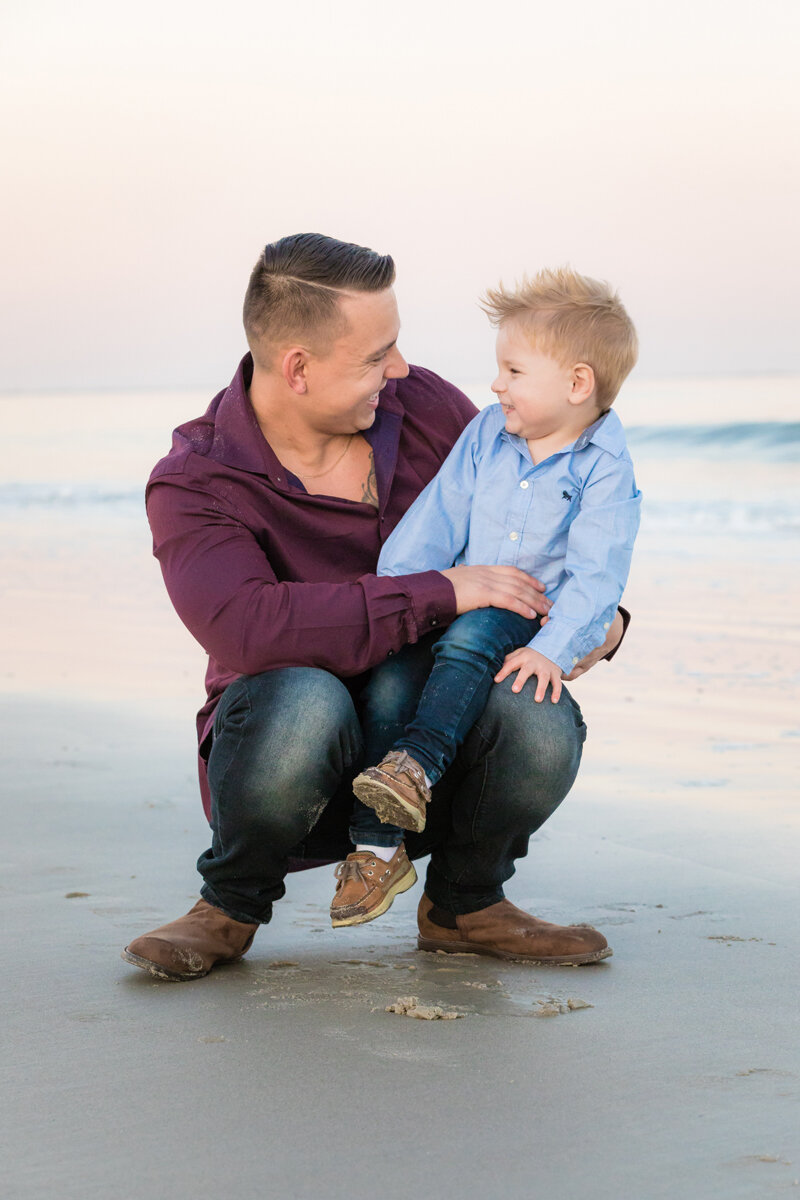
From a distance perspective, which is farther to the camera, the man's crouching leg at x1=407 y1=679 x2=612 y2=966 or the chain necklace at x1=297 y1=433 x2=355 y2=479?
the chain necklace at x1=297 y1=433 x2=355 y2=479

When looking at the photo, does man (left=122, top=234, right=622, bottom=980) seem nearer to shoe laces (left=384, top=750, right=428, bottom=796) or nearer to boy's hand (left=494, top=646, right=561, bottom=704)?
boy's hand (left=494, top=646, right=561, bottom=704)

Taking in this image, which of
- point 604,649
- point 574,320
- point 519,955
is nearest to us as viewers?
point 519,955

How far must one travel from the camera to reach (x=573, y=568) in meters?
2.94

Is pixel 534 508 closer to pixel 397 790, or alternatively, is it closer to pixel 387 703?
pixel 387 703

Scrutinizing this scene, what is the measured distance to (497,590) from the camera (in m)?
2.91

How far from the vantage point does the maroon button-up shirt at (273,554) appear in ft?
9.20

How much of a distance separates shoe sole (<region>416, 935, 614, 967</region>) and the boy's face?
44.0 inches

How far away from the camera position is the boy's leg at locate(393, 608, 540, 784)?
269 centimetres

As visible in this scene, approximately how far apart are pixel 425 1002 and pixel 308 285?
5.13 ft

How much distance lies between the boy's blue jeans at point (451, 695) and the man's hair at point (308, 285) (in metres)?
0.73

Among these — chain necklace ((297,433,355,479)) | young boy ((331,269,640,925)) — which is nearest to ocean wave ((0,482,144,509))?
chain necklace ((297,433,355,479))

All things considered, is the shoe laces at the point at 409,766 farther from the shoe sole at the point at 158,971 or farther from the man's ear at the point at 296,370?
the man's ear at the point at 296,370

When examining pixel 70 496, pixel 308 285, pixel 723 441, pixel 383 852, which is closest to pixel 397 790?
pixel 383 852

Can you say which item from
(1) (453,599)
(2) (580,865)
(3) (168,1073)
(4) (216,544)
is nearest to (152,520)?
(4) (216,544)
